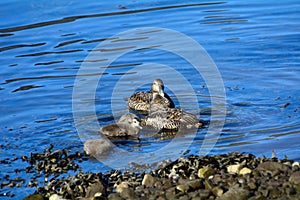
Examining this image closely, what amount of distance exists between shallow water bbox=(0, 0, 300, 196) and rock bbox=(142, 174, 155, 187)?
133 centimetres

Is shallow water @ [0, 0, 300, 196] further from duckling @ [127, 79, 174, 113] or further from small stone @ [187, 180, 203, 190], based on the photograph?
small stone @ [187, 180, 203, 190]

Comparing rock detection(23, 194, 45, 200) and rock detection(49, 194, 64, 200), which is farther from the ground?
rock detection(49, 194, 64, 200)

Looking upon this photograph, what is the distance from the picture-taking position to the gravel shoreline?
7100 millimetres

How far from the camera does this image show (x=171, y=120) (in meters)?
10.8

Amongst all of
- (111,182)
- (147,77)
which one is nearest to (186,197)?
(111,182)

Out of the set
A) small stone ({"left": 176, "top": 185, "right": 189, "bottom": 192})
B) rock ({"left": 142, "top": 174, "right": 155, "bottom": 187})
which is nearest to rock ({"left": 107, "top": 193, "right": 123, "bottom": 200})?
rock ({"left": 142, "top": 174, "right": 155, "bottom": 187})

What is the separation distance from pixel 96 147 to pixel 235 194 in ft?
9.89

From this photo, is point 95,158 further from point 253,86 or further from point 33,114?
point 253,86

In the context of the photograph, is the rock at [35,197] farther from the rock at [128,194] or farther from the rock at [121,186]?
the rock at [128,194]

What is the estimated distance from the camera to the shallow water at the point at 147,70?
394 inches

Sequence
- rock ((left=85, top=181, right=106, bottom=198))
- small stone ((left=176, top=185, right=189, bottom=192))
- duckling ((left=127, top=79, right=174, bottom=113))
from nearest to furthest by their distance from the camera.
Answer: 1. small stone ((left=176, top=185, right=189, bottom=192))
2. rock ((left=85, top=181, right=106, bottom=198))
3. duckling ((left=127, top=79, right=174, bottom=113))

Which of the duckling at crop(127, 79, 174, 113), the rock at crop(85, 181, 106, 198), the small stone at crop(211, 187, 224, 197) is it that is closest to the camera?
the small stone at crop(211, 187, 224, 197)

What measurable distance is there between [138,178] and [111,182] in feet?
1.04

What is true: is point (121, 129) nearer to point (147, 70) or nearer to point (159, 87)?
point (159, 87)
